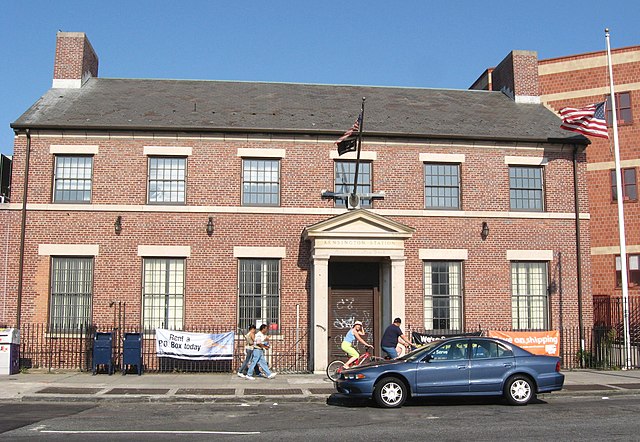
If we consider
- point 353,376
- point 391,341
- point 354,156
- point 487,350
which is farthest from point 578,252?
point 353,376

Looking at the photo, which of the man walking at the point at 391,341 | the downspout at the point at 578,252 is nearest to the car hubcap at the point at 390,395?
the man walking at the point at 391,341

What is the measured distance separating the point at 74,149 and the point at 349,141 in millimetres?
7934

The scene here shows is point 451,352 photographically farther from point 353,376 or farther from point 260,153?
point 260,153

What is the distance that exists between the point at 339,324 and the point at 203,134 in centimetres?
682

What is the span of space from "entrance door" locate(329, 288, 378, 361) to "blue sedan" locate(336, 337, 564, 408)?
640 cm

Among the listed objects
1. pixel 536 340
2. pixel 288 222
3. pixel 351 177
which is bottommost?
pixel 536 340

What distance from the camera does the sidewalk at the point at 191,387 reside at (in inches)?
575

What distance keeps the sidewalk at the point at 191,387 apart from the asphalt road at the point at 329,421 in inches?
23.1

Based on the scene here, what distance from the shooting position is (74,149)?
65.8ft

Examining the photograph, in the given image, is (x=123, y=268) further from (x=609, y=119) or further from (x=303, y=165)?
(x=609, y=119)

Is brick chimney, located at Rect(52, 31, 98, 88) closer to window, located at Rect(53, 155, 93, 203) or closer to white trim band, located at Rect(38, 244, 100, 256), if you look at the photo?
window, located at Rect(53, 155, 93, 203)

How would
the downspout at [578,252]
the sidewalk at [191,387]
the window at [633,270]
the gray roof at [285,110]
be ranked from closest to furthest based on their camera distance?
the sidewalk at [191,387]
the gray roof at [285,110]
the downspout at [578,252]
the window at [633,270]

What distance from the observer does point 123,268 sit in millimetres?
19703

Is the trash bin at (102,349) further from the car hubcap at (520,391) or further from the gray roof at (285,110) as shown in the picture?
the car hubcap at (520,391)
